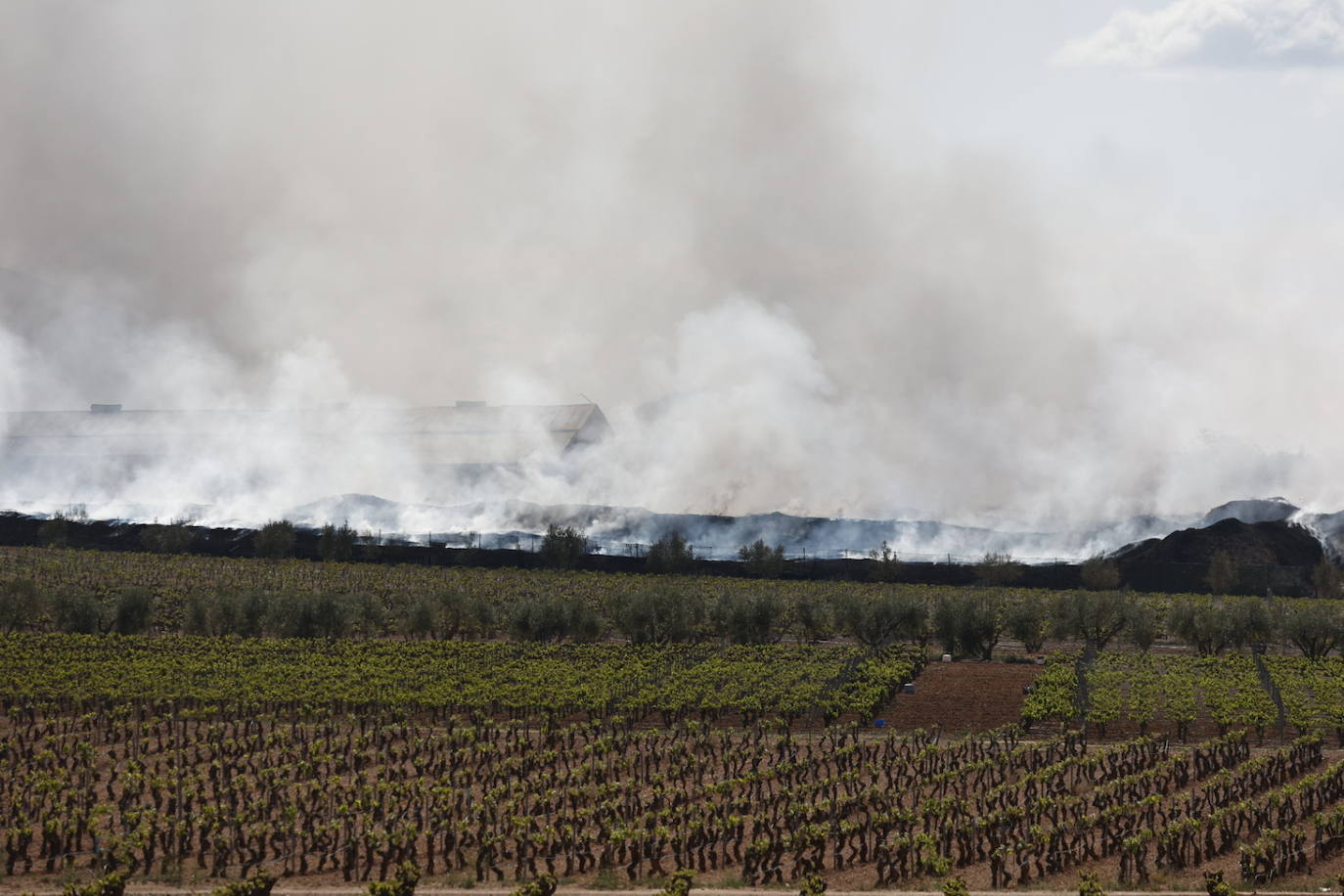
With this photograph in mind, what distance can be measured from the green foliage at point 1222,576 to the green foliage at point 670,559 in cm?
4728

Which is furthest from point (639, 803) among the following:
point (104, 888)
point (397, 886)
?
point (104, 888)

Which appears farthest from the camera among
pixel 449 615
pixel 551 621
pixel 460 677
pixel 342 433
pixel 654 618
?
pixel 342 433

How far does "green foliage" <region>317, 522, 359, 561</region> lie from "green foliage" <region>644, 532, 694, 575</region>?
28258 mm

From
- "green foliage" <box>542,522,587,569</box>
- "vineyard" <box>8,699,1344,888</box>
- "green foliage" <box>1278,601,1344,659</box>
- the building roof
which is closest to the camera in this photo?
"vineyard" <box>8,699,1344,888</box>

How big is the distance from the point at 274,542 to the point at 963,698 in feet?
267

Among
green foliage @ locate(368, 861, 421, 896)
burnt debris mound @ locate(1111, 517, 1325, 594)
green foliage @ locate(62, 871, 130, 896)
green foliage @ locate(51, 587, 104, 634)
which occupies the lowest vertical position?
green foliage @ locate(62, 871, 130, 896)

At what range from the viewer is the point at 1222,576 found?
116 m

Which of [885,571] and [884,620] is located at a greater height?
[885,571]

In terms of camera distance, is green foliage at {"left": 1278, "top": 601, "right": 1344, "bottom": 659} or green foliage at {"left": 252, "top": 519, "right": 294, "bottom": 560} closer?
green foliage at {"left": 1278, "top": 601, "right": 1344, "bottom": 659}

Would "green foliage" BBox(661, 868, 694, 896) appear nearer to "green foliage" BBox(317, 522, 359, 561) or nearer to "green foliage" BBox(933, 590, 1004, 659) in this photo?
"green foliage" BBox(933, 590, 1004, 659)

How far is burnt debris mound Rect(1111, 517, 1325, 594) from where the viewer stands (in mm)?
118688

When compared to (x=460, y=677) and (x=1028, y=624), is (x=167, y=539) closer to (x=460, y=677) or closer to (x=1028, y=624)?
(x=460, y=677)

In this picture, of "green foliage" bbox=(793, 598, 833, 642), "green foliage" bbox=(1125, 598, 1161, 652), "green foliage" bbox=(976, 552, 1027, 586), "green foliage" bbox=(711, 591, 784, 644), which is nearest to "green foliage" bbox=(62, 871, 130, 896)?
"green foliage" bbox=(711, 591, 784, 644)

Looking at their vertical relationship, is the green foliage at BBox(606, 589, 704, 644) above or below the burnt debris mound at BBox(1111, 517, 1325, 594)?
below
